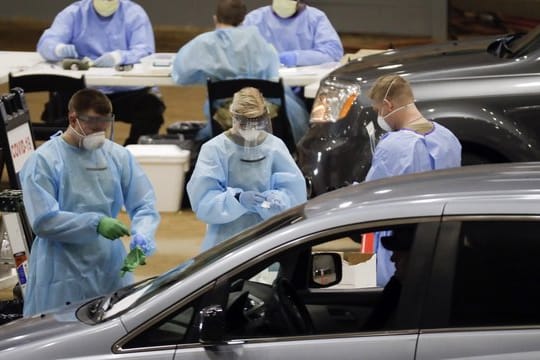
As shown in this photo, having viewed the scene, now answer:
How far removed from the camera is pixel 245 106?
622 centimetres

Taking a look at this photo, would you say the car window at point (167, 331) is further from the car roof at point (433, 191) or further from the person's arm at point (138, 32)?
the person's arm at point (138, 32)

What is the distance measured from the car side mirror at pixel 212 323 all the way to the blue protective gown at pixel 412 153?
1.94 m

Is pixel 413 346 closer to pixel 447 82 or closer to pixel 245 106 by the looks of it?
pixel 245 106

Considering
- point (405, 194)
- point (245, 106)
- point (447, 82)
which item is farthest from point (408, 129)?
point (405, 194)

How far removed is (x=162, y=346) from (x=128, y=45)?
23.4 ft

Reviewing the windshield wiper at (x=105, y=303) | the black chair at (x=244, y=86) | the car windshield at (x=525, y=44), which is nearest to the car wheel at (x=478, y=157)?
the car windshield at (x=525, y=44)

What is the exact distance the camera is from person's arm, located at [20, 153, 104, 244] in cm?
593

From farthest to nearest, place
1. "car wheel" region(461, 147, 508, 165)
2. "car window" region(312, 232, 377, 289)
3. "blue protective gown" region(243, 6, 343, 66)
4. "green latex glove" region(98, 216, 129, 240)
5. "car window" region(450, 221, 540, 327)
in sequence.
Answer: "blue protective gown" region(243, 6, 343, 66) → "car wheel" region(461, 147, 508, 165) → "green latex glove" region(98, 216, 129, 240) → "car window" region(312, 232, 377, 289) → "car window" region(450, 221, 540, 327)

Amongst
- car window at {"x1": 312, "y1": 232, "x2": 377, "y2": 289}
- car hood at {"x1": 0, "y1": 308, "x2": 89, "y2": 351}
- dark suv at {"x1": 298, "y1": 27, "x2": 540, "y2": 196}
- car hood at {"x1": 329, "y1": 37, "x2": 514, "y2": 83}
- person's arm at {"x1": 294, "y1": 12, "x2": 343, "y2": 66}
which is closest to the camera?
car hood at {"x1": 0, "y1": 308, "x2": 89, "y2": 351}

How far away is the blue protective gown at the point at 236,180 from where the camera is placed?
6.20 metres

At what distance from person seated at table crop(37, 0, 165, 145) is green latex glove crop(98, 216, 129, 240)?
489 centimetres

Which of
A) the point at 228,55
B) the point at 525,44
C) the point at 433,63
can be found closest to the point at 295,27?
the point at 228,55

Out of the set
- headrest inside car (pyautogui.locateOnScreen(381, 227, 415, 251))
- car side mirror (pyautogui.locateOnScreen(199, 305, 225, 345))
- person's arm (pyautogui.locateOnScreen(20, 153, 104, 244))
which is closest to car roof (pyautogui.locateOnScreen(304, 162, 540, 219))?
headrest inside car (pyautogui.locateOnScreen(381, 227, 415, 251))

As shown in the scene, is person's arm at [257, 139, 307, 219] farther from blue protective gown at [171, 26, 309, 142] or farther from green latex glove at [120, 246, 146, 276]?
blue protective gown at [171, 26, 309, 142]
